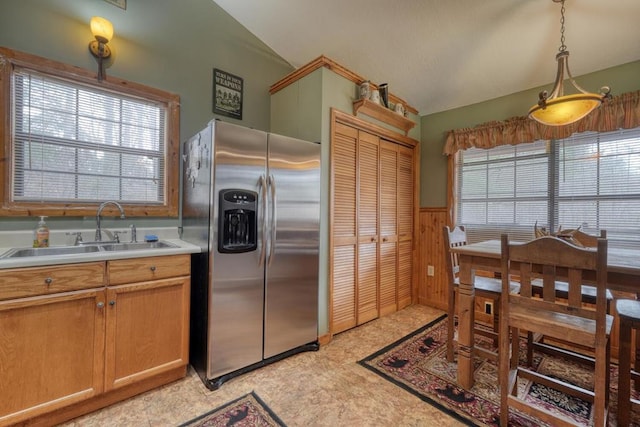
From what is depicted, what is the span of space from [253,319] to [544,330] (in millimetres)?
1753

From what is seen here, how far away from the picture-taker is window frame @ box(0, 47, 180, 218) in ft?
5.74

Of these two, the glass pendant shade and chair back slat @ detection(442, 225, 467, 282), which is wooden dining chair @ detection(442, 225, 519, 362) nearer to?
chair back slat @ detection(442, 225, 467, 282)

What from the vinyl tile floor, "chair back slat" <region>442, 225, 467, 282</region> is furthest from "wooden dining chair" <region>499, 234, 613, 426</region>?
"chair back slat" <region>442, 225, 467, 282</region>

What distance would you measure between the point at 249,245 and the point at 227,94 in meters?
1.58

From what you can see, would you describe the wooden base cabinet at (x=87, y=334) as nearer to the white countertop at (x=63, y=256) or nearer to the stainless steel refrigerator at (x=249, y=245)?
the white countertop at (x=63, y=256)

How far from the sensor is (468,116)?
3221 millimetres

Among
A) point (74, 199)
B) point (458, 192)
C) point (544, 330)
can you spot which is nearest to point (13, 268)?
point (74, 199)

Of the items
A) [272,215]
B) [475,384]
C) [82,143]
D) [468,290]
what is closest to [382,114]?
[272,215]

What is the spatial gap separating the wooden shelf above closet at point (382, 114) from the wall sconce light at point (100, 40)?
2020 mm

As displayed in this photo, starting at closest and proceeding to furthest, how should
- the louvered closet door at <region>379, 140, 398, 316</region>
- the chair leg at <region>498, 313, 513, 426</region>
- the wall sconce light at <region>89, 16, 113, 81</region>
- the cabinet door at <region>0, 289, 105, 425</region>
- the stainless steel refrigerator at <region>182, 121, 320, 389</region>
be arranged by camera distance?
1. the cabinet door at <region>0, 289, 105, 425</region>
2. the chair leg at <region>498, 313, 513, 426</region>
3. the stainless steel refrigerator at <region>182, 121, 320, 389</region>
4. the wall sconce light at <region>89, 16, 113, 81</region>
5. the louvered closet door at <region>379, 140, 398, 316</region>

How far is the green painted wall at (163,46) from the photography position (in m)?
1.84

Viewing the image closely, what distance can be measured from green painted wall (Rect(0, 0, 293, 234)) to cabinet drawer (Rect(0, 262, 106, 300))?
0.67 meters

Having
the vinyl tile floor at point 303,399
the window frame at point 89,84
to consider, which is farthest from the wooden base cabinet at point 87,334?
the window frame at point 89,84

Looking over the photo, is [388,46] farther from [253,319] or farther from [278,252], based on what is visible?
[253,319]
